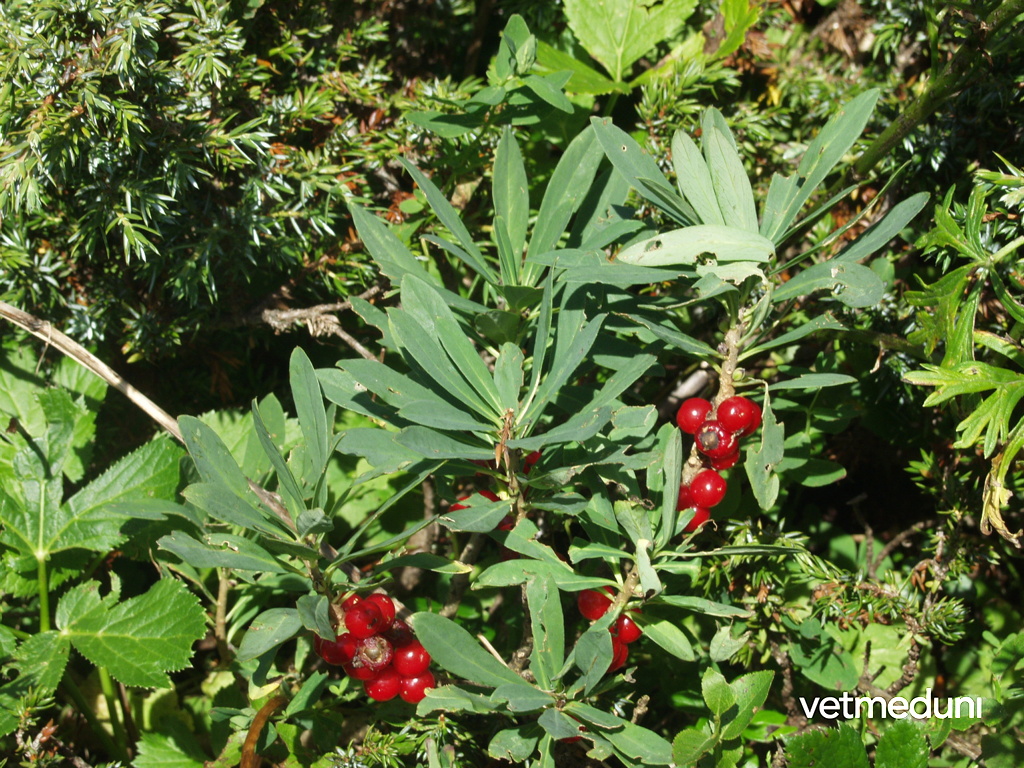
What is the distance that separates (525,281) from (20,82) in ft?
3.37

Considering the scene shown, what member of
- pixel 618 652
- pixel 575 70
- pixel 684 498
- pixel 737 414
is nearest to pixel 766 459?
pixel 737 414

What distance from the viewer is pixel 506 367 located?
1346mm

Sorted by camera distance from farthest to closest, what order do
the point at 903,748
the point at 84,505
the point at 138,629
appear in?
the point at 84,505 < the point at 138,629 < the point at 903,748

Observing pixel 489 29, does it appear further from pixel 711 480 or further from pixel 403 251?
pixel 711 480

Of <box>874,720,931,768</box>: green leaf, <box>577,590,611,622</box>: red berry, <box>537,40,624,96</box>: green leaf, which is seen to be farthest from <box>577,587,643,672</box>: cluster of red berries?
<box>537,40,624,96</box>: green leaf

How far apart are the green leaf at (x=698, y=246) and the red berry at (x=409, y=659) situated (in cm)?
78

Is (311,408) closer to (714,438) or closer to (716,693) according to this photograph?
(714,438)

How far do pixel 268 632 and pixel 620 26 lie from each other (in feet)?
5.53

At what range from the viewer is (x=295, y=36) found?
75.0 inches

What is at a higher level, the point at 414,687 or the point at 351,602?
the point at 351,602

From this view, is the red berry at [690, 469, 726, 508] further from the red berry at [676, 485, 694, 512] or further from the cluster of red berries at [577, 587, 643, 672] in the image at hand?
the cluster of red berries at [577, 587, 643, 672]

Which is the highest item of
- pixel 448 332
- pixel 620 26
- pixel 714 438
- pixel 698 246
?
pixel 620 26

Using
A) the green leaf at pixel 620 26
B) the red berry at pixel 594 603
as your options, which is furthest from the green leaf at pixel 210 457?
the green leaf at pixel 620 26

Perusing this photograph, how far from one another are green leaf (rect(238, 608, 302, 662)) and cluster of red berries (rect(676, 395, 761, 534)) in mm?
711
